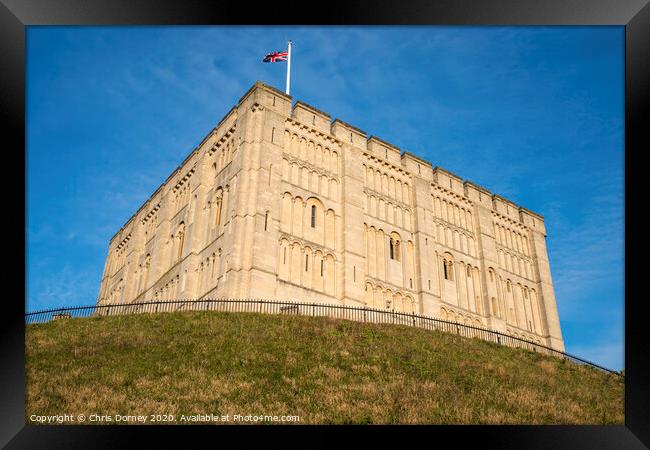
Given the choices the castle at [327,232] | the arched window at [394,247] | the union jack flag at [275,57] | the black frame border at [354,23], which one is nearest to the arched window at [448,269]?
the castle at [327,232]

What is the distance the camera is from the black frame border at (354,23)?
8398 millimetres

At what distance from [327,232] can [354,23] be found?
1155 inches

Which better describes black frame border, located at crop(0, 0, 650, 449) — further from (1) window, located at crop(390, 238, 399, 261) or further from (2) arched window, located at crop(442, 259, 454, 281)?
(2) arched window, located at crop(442, 259, 454, 281)

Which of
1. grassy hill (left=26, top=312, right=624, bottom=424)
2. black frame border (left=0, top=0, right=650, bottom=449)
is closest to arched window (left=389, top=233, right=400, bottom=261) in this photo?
grassy hill (left=26, top=312, right=624, bottom=424)

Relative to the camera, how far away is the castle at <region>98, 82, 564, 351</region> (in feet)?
116

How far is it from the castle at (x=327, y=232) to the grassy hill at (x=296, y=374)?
7.96 metres

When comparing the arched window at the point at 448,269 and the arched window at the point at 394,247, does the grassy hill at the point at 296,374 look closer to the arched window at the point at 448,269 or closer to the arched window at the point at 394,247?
the arched window at the point at 394,247

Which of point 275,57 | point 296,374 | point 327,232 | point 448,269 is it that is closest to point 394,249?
point 448,269

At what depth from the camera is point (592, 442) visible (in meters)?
8.43

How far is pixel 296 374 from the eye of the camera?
18406 mm

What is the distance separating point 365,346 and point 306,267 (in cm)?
1288

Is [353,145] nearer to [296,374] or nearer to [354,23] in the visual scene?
[296,374]
